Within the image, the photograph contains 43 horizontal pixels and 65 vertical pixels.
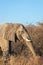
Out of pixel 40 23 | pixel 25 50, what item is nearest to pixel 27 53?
pixel 25 50

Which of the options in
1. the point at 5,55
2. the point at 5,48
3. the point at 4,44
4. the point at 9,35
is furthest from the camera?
the point at 4,44

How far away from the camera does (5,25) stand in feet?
45.6

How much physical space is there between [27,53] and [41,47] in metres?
1.10

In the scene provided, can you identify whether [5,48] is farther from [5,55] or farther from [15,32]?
[15,32]

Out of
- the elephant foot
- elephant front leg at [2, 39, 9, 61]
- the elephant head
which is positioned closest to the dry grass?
the elephant foot

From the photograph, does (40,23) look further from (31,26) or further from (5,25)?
(5,25)

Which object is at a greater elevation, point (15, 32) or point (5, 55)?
point (15, 32)

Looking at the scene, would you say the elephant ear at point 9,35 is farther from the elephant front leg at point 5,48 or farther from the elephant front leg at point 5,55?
the elephant front leg at point 5,55

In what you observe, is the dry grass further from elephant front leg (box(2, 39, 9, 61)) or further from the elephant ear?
the elephant ear

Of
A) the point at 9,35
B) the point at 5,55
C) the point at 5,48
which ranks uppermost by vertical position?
the point at 9,35

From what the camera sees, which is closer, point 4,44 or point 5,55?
point 5,55

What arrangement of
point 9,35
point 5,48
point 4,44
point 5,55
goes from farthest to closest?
point 4,44 < point 5,48 < point 9,35 < point 5,55

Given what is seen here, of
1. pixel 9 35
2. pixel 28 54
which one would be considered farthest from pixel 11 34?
pixel 28 54

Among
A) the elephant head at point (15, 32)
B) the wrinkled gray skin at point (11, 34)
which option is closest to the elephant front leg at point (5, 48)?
the wrinkled gray skin at point (11, 34)
